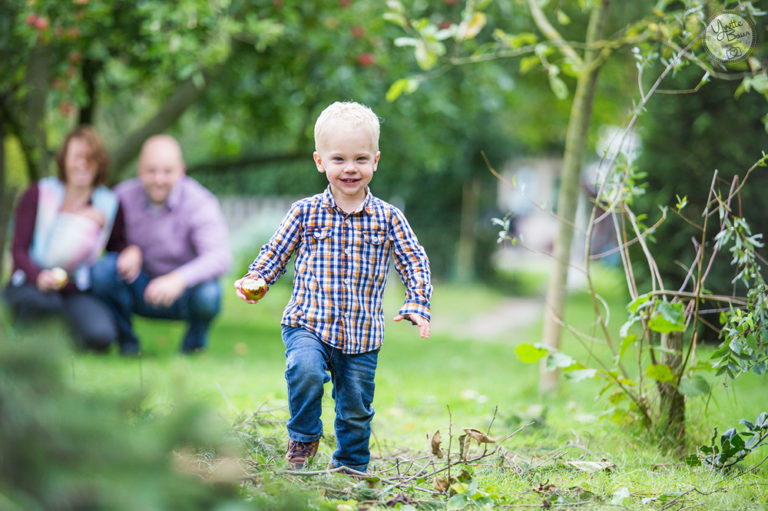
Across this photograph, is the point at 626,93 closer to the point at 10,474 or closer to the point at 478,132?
the point at 478,132

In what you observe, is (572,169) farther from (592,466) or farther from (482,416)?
(592,466)

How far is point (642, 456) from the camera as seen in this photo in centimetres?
297

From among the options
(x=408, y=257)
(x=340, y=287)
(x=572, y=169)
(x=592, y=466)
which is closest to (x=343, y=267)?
(x=340, y=287)

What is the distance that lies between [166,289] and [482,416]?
9.14 feet

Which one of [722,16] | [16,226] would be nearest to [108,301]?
[16,226]

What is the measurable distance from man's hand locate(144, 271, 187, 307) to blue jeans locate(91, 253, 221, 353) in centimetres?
30

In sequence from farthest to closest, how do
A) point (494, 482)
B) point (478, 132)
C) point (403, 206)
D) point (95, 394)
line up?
point (403, 206) → point (478, 132) → point (494, 482) → point (95, 394)

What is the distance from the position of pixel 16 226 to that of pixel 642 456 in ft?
15.5

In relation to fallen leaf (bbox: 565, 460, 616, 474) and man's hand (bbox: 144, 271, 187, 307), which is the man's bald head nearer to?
man's hand (bbox: 144, 271, 187, 307)

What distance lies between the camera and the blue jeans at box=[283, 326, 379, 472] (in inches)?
102

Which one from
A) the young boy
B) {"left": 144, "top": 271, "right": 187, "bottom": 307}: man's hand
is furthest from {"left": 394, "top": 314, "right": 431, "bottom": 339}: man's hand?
{"left": 144, "top": 271, "right": 187, "bottom": 307}: man's hand

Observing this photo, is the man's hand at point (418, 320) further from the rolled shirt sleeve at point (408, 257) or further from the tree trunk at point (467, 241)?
the tree trunk at point (467, 241)

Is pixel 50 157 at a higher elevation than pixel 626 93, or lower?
lower

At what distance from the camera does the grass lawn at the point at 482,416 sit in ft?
7.98
